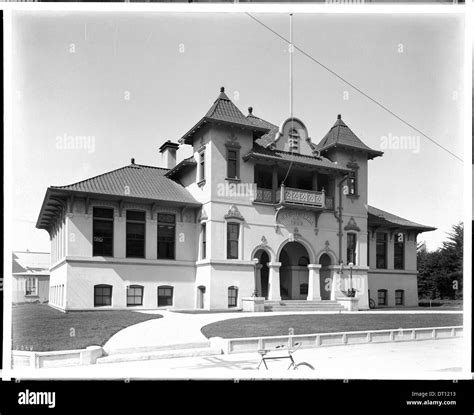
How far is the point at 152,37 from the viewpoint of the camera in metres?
6.39

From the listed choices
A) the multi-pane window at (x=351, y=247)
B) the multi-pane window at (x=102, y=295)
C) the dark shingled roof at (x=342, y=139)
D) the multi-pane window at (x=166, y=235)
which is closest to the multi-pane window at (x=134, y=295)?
the multi-pane window at (x=102, y=295)

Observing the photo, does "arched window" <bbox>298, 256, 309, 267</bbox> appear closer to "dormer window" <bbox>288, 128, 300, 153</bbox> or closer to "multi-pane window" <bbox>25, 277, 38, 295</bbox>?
"dormer window" <bbox>288, 128, 300, 153</bbox>

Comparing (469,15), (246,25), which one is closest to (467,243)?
(469,15)

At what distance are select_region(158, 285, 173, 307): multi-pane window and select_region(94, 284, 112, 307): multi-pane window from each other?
828 millimetres

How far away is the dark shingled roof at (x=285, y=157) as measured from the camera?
748 cm

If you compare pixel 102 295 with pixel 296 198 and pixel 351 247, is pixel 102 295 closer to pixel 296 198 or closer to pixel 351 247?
pixel 296 198

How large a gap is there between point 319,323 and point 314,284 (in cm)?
109

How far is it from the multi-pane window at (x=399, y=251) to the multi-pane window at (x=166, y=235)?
3.85 metres

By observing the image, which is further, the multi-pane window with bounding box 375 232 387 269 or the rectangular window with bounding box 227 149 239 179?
the multi-pane window with bounding box 375 232 387 269

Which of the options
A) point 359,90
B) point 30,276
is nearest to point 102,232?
point 30,276

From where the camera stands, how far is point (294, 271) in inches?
310

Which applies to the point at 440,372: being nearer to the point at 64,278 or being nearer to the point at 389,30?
the point at 389,30

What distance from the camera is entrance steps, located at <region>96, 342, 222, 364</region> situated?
593cm

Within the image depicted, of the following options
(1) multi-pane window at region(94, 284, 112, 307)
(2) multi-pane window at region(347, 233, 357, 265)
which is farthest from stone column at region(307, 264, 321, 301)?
(1) multi-pane window at region(94, 284, 112, 307)
